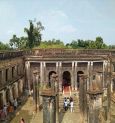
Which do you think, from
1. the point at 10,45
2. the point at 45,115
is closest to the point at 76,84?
the point at 45,115

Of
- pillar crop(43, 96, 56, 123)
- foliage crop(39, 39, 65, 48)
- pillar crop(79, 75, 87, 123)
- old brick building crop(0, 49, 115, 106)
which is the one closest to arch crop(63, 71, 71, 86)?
old brick building crop(0, 49, 115, 106)

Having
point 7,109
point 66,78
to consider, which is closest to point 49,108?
point 7,109

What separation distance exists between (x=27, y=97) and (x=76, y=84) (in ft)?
20.6

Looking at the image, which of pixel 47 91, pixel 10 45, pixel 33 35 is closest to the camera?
pixel 47 91

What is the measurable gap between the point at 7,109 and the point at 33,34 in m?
29.3

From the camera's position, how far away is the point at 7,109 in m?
25.5

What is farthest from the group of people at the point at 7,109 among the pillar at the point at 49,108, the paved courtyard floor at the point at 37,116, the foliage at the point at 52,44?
the foliage at the point at 52,44

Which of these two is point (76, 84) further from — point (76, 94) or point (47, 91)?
point (47, 91)

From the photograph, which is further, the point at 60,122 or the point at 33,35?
the point at 33,35

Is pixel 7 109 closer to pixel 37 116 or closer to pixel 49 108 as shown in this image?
pixel 37 116

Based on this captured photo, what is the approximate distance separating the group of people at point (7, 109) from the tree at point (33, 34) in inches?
1032

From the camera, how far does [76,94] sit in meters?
33.2

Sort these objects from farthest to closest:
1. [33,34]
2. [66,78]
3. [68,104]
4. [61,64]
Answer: [33,34], [66,78], [61,64], [68,104]

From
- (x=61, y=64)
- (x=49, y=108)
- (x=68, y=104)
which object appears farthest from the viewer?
(x=61, y=64)
